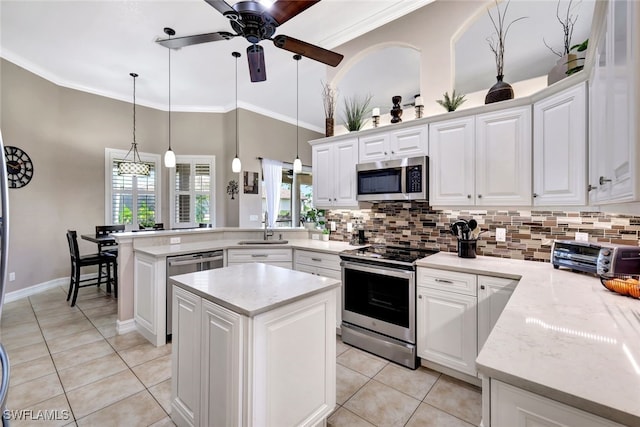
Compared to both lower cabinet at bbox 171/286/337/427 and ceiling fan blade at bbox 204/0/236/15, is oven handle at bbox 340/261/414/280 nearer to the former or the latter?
lower cabinet at bbox 171/286/337/427

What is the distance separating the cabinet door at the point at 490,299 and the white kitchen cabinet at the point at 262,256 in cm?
203

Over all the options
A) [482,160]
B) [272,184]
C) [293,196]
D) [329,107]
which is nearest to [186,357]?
[482,160]

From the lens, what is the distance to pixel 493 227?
8.30ft

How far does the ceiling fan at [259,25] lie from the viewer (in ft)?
6.02

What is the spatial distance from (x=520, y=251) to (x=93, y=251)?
6339mm

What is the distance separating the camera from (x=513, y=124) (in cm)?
222

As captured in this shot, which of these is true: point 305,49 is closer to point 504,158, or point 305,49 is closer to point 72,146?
point 504,158

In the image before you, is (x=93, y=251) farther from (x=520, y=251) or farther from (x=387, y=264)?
(x=520, y=251)

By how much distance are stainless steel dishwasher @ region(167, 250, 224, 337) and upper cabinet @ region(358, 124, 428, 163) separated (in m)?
1.99

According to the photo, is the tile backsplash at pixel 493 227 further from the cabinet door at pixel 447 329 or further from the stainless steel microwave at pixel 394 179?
the cabinet door at pixel 447 329

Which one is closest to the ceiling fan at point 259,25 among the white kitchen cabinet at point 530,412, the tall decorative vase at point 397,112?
the tall decorative vase at point 397,112

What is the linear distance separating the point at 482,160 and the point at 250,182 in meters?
4.36

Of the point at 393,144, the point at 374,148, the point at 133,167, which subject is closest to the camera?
the point at 393,144

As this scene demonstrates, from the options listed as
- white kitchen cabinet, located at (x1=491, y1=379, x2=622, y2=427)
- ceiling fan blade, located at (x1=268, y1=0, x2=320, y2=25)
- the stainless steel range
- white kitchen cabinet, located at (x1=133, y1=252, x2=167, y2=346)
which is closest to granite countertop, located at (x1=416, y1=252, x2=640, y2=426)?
white kitchen cabinet, located at (x1=491, y1=379, x2=622, y2=427)
